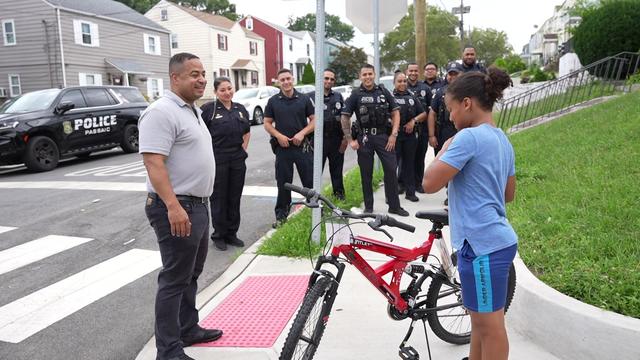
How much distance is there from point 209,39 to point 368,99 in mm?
33271

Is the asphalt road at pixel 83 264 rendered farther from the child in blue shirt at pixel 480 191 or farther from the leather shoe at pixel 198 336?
the child in blue shirt at pixel 480 191

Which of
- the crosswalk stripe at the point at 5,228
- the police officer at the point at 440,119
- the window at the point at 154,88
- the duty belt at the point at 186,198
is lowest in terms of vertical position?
the crosswalk stripe at the point at 5,228

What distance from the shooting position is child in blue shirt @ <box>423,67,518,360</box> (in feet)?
7.77

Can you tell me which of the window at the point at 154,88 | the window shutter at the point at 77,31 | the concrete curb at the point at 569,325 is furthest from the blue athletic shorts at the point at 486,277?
the window at the point at 154,88

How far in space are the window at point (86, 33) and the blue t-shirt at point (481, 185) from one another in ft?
92.9

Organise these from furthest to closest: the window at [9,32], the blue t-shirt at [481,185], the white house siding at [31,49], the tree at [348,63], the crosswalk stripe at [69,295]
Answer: the tree at [348,63] → the window at [9,32] → the white house siding at [31,49] → the crosswalk stripe at [69,295] → the blue t-shirt at [481,185]

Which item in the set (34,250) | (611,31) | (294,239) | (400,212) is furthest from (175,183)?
(611,31)

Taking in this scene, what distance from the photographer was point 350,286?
4562mm

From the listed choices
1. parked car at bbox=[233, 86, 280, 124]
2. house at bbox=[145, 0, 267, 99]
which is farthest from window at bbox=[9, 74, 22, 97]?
parked car at bbox=[233, 86, 280, 124]

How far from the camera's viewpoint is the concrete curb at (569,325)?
2967 mm

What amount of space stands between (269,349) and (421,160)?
5.43 meters

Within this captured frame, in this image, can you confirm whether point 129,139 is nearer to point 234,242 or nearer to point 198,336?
point 234,242

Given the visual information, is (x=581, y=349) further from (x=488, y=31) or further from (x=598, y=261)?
(x=488, y=31)

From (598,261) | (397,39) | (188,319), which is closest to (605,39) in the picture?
(598,261)
